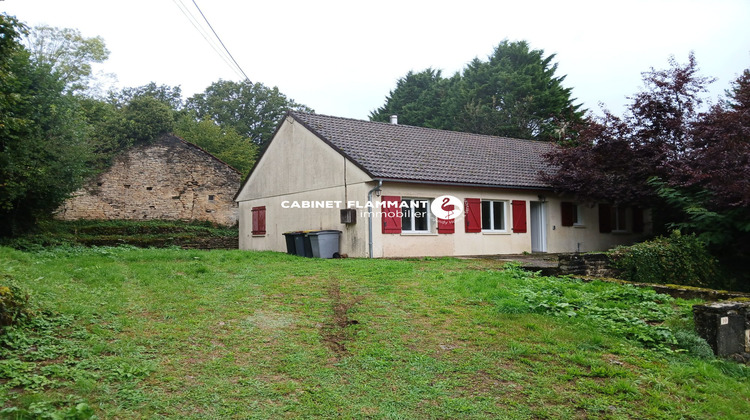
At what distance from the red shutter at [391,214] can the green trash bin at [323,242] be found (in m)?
1.69

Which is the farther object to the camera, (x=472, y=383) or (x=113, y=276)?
(x=113, y=276)

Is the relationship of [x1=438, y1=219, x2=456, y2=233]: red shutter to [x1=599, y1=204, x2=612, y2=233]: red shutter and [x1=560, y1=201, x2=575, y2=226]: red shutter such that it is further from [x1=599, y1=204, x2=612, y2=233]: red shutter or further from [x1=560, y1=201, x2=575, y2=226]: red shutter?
[x1=599, y1=204, x2=612, y2=233]: red shutter

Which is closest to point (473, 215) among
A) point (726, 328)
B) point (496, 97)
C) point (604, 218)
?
point (604, 218)

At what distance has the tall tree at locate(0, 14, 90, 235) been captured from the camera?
16.2 m

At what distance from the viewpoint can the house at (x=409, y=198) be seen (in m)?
15.8

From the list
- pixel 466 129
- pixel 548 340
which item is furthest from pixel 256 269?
pixel 466 129

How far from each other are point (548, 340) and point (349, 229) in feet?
35.1

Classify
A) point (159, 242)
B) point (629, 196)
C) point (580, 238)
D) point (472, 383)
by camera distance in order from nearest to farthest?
point (472, 383)
point (629, 196)
point (580, 238)
point (159, 242)

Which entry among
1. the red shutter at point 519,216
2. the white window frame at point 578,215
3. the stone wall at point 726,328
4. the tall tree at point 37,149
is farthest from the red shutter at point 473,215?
the tall tree at point 37,149

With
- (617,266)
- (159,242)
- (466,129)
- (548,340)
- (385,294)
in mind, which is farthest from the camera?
(466,129)

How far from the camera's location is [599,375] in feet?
15.7

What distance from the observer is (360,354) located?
17.0 ft

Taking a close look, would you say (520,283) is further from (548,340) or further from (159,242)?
(159,242)

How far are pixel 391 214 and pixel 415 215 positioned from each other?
41.6 inches
